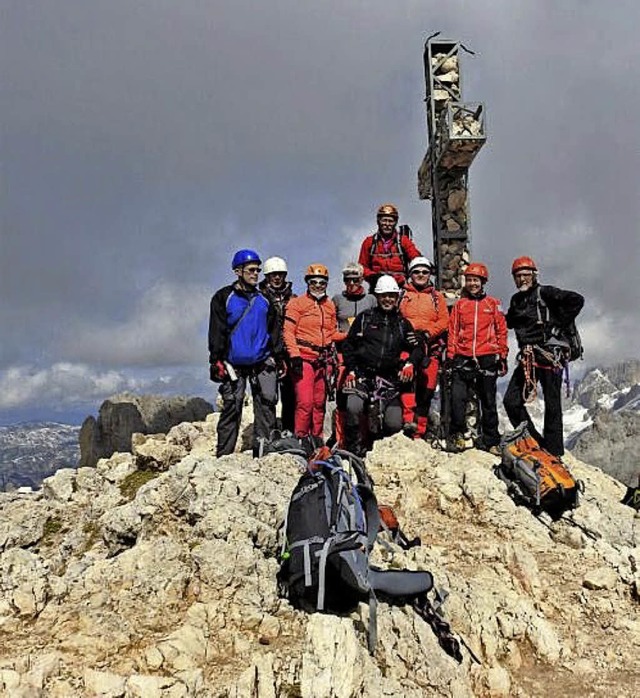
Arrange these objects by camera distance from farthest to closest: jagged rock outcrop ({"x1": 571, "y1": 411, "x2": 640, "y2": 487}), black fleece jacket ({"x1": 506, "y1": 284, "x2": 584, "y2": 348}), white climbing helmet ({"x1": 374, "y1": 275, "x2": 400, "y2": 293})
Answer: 1. jagged rock outcrop ({"x1": 571, "y1": 411, "x2": 640, "y2": 487})
2. black fleece jacket ({"x1": 506, "y1": 284, "x2": 584, "y2": 348})
3. white climbing helmet ({"x1": 374, "y1": 275, "x2": 400, "y2": 293})

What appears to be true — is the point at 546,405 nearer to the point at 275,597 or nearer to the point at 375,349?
the point at 375,349

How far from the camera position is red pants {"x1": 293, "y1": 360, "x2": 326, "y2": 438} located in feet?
33.4

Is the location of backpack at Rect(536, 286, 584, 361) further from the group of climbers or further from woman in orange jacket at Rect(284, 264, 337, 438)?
woman in orange jacket at Rect(284, 264, 337, 438)

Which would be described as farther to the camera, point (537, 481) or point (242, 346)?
point (242, 346)

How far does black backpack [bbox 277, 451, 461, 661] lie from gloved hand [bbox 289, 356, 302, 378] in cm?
404

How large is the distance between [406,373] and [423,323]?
156 cm

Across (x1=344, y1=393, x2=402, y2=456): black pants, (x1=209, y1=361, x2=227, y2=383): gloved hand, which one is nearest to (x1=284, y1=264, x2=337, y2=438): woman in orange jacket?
(x1=344, y1=393, x2=402, y2=456): black pants

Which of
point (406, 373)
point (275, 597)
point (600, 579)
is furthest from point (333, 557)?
point (406, 373)

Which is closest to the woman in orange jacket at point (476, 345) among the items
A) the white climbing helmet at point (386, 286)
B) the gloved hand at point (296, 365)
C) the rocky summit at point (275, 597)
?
the white climbing helmet at point (386, 286)

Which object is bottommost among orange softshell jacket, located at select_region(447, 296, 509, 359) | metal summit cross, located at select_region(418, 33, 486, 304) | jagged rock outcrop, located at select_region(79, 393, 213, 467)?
orange softshell jacket, located at select_region(447, 296, 509, 359)

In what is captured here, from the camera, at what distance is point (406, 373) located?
10070 mm

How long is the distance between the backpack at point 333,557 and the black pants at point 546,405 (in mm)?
5865

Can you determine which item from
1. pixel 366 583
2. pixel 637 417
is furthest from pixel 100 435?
pixel 637 417

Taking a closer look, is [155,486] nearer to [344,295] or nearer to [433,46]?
[344,295]
